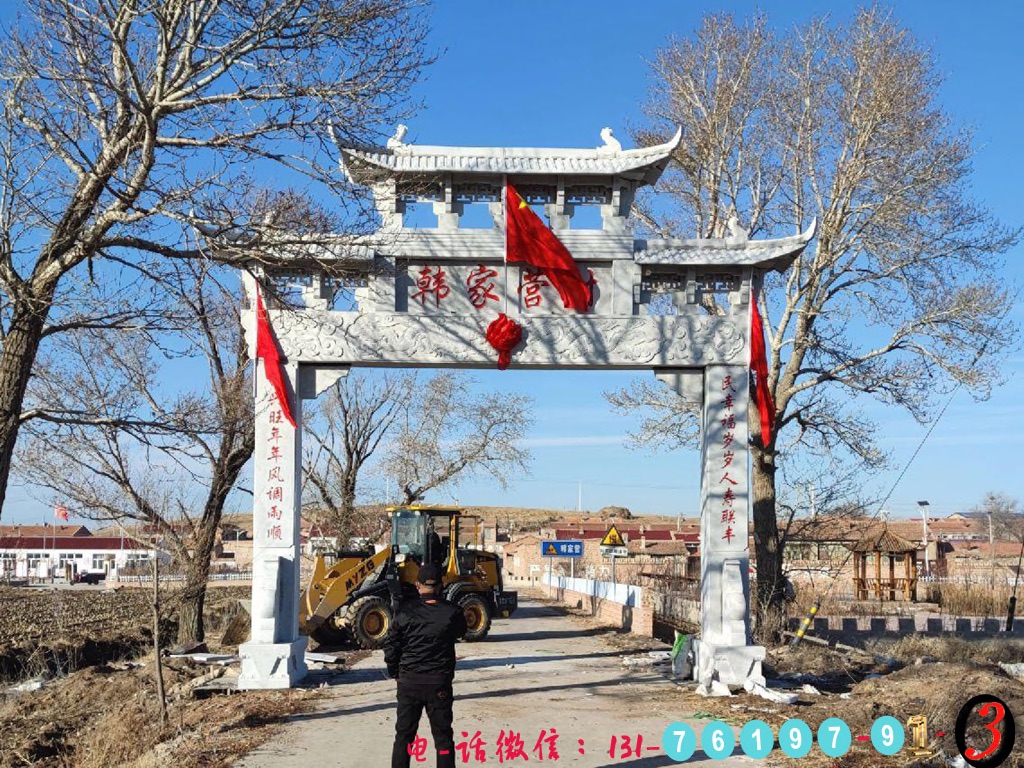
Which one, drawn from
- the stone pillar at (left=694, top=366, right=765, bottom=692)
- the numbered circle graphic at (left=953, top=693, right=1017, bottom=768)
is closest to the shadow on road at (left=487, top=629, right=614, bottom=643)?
the stone pillar at (left=694, top=366, right=765, bottom=692)

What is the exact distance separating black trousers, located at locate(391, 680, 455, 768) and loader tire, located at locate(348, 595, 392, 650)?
10465 millimetres

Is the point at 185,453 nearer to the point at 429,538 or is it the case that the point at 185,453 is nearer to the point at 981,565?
the point at 429,538

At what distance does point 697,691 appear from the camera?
1241 cm

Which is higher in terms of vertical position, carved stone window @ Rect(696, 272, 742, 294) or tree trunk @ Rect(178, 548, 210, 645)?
carved stone window @ Rect(696, 272, 742, 294)

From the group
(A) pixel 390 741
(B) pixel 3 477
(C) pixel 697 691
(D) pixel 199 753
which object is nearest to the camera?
(B) pixel 3 477

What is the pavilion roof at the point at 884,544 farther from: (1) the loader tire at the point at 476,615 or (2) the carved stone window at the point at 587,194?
(2) the carved stone window at the point at 587,194

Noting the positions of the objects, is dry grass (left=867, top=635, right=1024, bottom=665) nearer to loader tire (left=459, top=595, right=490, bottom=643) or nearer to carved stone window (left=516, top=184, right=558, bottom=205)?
loader tire (left=459, top=595, right=490, bottom=643)

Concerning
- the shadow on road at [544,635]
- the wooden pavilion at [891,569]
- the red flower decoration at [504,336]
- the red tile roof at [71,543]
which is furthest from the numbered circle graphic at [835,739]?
the red tile roof at [71,543]

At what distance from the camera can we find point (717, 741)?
923 cm

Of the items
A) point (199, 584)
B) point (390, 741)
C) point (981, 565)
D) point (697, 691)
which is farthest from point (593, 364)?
point (981, 565)

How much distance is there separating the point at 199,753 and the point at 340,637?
32.2 feet

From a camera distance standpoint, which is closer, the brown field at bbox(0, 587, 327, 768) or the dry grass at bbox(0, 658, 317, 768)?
the dry grass at bbox(0, 658, 317, 768)

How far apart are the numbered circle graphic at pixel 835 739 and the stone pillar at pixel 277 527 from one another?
21.1 feet

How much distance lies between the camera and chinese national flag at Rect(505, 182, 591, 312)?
13031 mm
